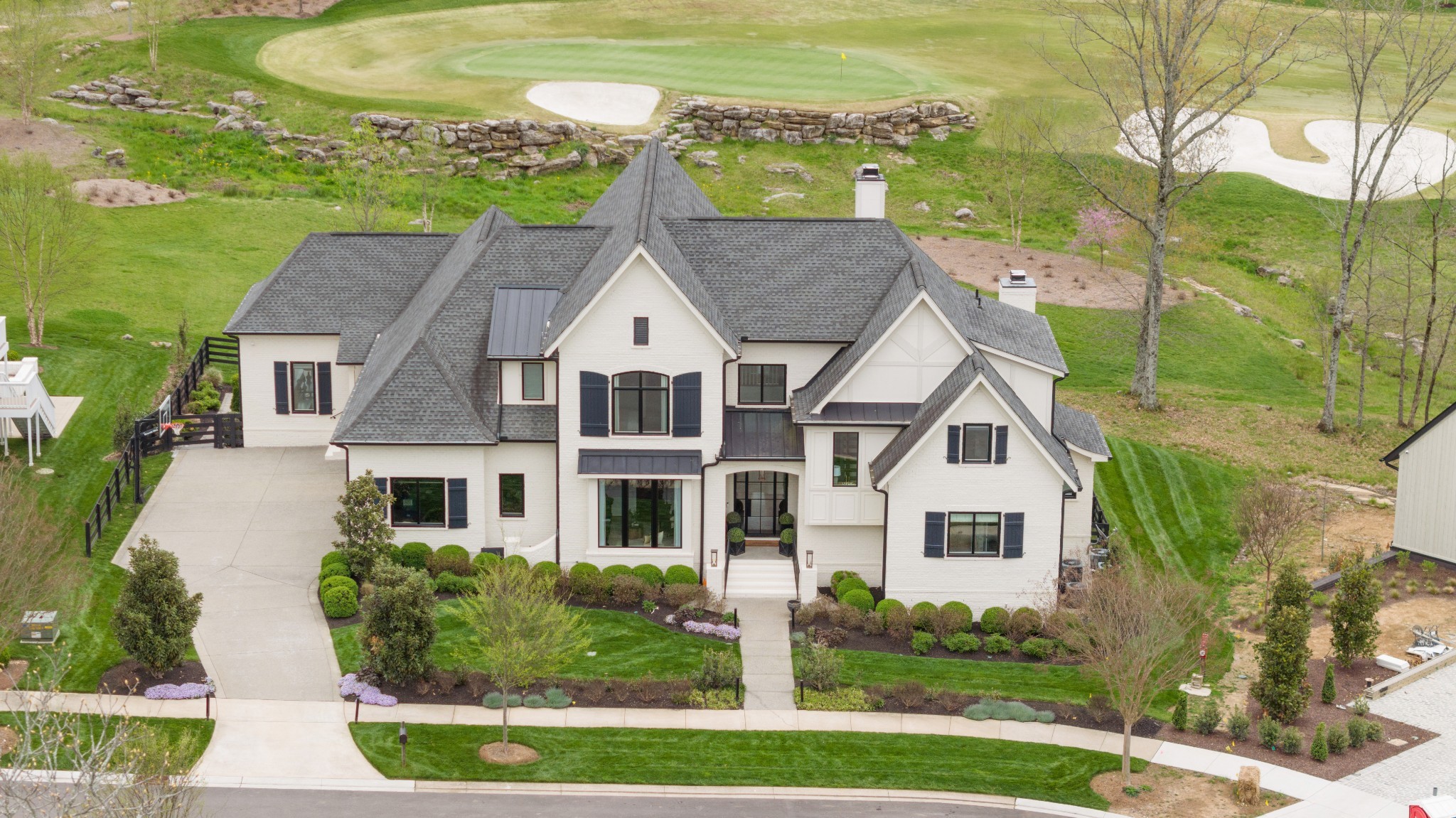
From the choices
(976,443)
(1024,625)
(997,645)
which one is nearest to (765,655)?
(997,645)

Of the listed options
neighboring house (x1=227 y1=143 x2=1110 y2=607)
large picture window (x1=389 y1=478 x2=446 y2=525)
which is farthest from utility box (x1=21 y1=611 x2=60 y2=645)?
large picture window (x1=389 y1=478 x2=446 y2=525)

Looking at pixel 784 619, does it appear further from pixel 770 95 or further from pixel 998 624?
pixel 770 95

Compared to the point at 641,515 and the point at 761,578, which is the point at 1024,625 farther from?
the point at 641,515

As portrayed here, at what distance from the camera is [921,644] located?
4334cm

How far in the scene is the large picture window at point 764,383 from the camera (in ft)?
159

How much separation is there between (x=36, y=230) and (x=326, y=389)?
52.7 ft

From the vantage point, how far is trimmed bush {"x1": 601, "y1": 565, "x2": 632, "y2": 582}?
151 ft

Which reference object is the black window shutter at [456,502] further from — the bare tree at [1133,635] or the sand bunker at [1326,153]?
the sand bunker at [1326,153]

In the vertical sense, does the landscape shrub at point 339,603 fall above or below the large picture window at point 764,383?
below

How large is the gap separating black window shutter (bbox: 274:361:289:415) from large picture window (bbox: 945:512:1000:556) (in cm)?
2481

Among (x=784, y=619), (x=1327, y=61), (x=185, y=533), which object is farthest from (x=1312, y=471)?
(x=1327, y=61)

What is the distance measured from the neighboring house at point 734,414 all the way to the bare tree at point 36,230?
20.1 metres

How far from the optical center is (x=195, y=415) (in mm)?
56844

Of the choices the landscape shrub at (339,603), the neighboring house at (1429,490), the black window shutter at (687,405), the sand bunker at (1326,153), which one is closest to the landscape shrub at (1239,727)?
the neighboring house at (1429,490)
